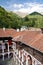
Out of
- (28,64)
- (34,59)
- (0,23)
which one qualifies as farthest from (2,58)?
(0,23)

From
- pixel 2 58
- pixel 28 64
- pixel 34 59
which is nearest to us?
pixel 34 59

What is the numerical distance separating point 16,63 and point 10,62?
2116 millimetres

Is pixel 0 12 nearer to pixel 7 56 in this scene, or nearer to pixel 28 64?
pixel 7 56

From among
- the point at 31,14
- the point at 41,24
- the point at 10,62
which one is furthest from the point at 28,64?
the point at 31,14

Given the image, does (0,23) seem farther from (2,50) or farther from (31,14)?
(31,14)

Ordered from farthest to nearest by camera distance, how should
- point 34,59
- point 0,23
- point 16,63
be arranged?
point 0,23, point 16,63, point 34,59

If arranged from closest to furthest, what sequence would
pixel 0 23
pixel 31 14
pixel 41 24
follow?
pixel 0 23 < pixel 41 24 < pixel 31 14

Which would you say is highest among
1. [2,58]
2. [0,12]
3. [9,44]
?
[0,12]

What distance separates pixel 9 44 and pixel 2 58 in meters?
3.10

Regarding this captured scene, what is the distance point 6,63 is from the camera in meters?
31.2

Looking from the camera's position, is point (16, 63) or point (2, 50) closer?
point (16, 63)

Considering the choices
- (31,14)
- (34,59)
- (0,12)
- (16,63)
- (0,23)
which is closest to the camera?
(34,59)

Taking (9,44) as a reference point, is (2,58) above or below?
below

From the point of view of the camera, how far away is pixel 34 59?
19203 mm
